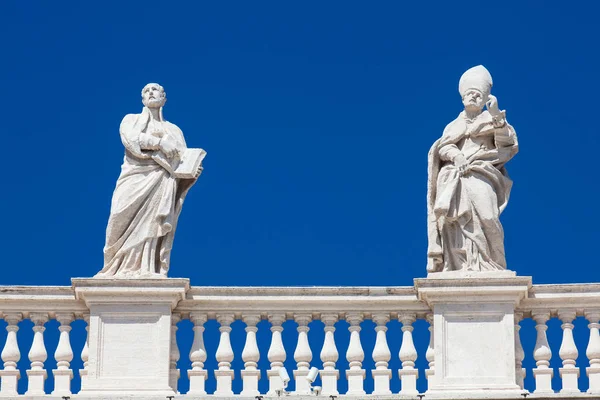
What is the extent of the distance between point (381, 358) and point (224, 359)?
182 cm

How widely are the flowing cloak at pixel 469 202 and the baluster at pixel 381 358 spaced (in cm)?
85

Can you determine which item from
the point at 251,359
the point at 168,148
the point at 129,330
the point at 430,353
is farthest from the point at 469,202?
the point at 129,330

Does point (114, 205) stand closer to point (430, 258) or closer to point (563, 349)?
point (430, 258)

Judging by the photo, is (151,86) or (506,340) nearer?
(506,340)

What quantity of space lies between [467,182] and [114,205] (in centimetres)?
419

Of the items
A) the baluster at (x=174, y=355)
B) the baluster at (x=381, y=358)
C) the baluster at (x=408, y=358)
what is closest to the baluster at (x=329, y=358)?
the baluster at (x=381, y=358)

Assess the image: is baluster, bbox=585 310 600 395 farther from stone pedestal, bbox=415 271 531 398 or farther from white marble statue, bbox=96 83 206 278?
white marble statue, bbox=96 83 206 278

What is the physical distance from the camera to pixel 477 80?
2358 cm

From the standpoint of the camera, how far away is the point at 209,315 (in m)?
23.1

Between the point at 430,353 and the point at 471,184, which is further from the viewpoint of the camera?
the point at 471,184

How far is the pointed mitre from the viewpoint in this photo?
23.6 metres

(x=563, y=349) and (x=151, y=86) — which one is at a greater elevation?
(x=151, y=86)

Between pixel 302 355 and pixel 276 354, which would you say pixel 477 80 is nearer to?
pixel 302 355

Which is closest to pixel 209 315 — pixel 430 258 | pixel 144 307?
pixel 144 307
